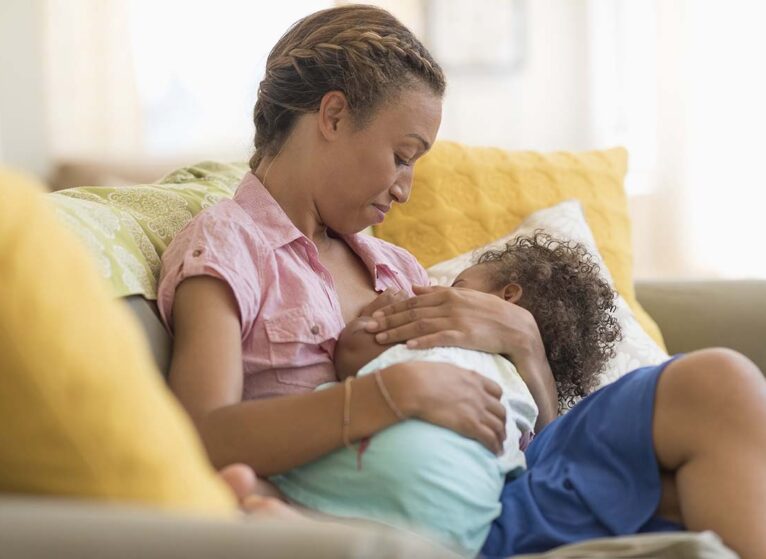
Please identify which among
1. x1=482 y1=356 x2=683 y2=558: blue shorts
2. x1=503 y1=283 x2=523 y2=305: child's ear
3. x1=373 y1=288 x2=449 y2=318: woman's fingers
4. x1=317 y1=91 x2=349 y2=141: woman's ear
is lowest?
x1=482 y1=356 x2=683 y2=558: blue shorts

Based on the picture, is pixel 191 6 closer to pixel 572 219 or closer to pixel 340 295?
pixel 572 219

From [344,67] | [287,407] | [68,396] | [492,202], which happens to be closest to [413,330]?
[287,407]

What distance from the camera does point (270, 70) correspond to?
1700 millimetres

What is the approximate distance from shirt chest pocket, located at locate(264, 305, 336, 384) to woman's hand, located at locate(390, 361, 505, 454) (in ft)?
0.65

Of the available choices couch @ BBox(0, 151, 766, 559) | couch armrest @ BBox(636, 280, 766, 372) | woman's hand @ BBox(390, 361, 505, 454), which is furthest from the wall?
couch @ BBox(0, 151, 766, 559)

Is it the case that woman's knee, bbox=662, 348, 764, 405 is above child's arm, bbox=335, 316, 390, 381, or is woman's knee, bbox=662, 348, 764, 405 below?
above

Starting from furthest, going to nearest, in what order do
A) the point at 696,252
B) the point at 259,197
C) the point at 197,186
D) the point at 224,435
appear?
1. the point at 696,252
2. the point at 197,186
3. the point at 259,197
4. the point at 224,435

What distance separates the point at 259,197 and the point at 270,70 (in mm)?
225

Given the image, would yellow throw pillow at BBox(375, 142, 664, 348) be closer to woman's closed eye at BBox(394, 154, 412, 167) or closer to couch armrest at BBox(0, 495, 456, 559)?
woman's closed eye at BBox(394, 154, 412, 167)

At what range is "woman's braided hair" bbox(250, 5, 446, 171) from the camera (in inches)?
63.4

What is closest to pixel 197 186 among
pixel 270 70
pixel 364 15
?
pixel 270 70

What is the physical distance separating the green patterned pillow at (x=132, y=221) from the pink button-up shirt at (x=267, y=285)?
1.7 inches

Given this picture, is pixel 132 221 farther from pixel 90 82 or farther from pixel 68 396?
pixel 90 82

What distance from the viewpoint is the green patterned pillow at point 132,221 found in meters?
1.42
